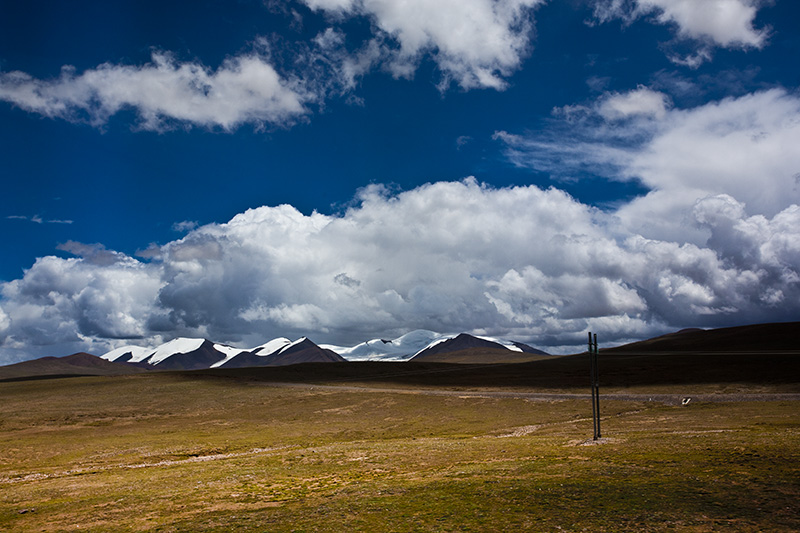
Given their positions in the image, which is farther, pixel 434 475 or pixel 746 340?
pixel 746 340

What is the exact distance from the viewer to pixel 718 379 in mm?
83438

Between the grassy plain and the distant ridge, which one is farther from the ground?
the distant ridge

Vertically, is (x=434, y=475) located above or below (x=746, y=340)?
below

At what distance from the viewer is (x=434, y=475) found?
21484 millimetres

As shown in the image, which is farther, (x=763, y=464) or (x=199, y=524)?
(x=763, y=464)

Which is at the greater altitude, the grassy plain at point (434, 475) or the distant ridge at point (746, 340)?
the distant ridge at point (746, 340)

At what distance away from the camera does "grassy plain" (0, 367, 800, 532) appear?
46.5 feet

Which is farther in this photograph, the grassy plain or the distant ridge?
the distant ridge

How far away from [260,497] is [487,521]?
9.27 meters

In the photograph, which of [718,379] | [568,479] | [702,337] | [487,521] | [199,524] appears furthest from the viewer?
[702,337]

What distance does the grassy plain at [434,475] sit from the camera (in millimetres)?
14172

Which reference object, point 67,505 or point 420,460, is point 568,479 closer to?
point 420,460

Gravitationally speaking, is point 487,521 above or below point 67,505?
above

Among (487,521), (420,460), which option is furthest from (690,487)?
(420,460)
